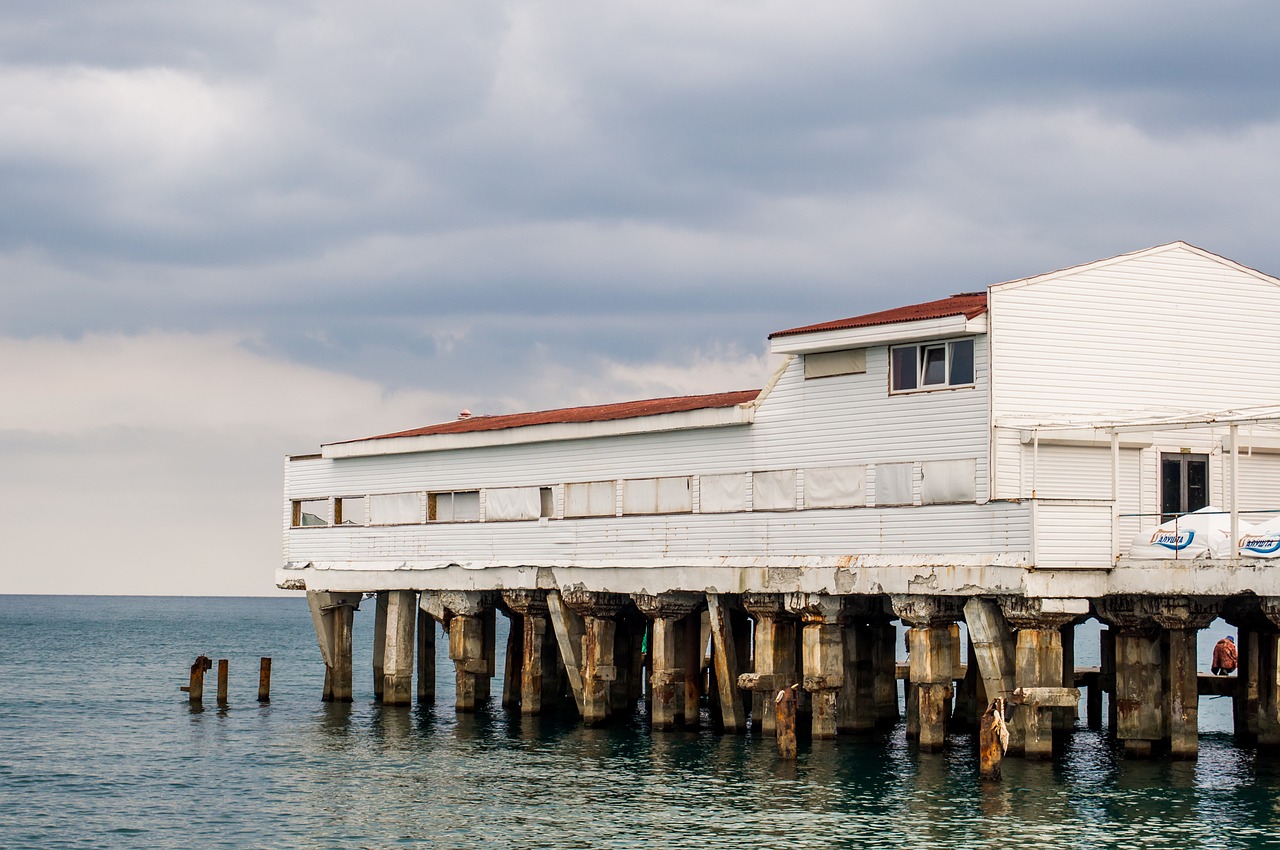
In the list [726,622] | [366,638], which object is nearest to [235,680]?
[726,622]

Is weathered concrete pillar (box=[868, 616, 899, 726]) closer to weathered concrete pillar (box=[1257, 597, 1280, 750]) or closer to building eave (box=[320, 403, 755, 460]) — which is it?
building eave (box=[320, 403, 755, 460])

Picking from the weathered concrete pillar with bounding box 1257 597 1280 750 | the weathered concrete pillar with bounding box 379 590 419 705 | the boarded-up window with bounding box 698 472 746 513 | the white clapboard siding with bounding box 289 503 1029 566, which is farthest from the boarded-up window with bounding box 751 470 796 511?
the weathered concrete pillar with bounding box 379 590 419 705

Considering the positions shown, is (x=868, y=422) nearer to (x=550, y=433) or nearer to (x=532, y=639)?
(x=550, y=433)

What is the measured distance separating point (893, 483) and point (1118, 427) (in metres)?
5.08

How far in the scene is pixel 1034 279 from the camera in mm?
38531

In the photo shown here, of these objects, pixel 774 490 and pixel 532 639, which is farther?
pixel 532 639

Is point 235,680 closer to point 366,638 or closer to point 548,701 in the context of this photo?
point 548,701

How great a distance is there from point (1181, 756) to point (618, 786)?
11.8m

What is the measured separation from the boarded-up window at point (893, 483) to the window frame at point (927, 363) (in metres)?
1.65

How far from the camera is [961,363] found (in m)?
38.5

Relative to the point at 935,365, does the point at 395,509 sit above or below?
below

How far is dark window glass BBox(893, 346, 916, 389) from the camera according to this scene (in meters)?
39.5

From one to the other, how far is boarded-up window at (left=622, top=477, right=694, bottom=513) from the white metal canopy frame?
31.6 ft

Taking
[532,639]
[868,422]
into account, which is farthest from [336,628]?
[868,422]
